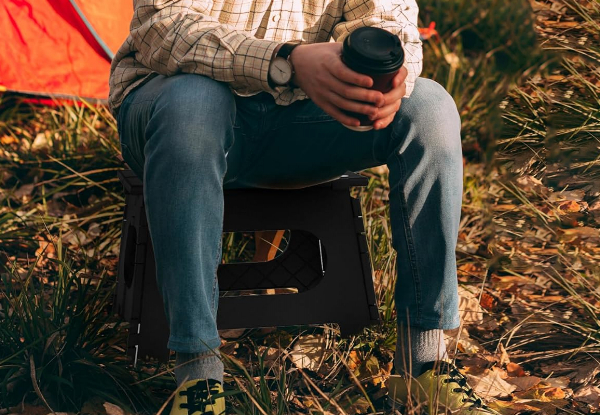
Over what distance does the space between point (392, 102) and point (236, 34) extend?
34 cm

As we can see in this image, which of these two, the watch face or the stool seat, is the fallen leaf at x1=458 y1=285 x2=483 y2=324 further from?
the watch face

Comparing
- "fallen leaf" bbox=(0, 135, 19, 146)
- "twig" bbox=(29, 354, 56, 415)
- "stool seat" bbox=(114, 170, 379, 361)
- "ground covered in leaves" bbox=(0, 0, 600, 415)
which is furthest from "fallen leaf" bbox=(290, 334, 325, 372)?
"fallen leaf" bbox=(0, 135, 19, 146)

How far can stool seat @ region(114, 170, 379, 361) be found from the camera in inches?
70.1

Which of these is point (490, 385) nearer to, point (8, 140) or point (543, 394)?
point (543, 394)

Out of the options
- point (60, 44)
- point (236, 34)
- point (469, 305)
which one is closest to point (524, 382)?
point (469, 305)

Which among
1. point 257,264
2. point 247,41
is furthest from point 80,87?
point 247,41

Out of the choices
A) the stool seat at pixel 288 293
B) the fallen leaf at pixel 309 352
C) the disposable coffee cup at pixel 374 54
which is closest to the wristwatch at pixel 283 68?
the disposable coffee cup at pixel 374 54

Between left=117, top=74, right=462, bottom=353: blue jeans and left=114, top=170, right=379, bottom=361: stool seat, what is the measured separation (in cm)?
7

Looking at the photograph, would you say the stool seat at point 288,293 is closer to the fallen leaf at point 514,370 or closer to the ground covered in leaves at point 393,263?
the ground covered in leaves at point 393,263

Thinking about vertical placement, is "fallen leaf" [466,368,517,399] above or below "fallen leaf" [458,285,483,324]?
above

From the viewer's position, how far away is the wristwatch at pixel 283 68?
1.53 m

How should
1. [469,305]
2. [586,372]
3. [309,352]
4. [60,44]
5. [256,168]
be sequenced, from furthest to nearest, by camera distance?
[60,44] → [469,305] → [309,352] → [586,372] → [256,168]

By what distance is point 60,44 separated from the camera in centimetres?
308

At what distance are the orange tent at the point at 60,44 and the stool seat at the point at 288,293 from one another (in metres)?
1.26
